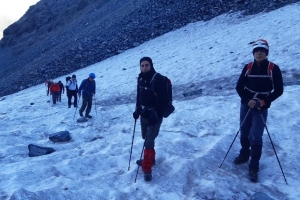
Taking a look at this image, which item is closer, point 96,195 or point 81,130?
point 96,195

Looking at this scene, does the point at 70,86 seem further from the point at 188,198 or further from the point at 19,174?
the point at 188,198

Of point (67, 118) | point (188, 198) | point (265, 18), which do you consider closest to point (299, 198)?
point (188, 198)

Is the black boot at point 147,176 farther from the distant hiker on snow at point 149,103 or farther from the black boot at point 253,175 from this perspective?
the black boot at point 253,175

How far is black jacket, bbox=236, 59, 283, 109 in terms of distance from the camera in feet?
18.2

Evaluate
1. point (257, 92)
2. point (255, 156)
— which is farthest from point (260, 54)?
point (255, 156)

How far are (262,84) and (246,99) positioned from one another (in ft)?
1.25

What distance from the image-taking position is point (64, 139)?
9.23 meters

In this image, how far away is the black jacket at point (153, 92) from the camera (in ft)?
19.6

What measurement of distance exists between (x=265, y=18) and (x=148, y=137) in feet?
66.7

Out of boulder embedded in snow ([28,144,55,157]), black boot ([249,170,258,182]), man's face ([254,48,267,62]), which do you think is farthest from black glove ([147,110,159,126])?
boulder embedded in snow ([28,144,55,157])

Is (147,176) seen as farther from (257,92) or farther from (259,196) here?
(257,92)

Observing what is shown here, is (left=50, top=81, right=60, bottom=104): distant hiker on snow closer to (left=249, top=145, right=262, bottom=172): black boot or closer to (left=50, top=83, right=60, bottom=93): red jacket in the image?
(left=50, top=83, right=60, bottom=93): red jacket

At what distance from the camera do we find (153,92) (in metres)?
6.01

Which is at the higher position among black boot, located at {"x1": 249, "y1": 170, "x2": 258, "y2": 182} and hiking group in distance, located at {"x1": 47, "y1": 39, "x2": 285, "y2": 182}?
hiking group in distance, located at {"x1": 47, "y1": 39, "x2": 285, "y2": 182}
